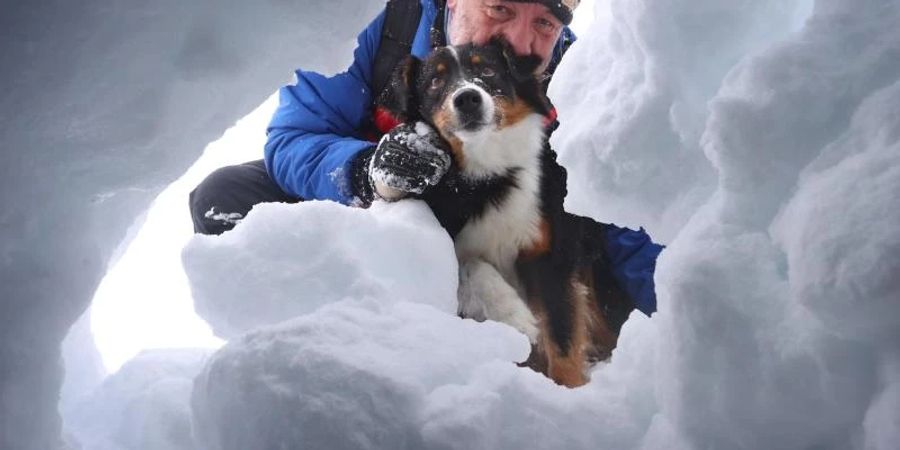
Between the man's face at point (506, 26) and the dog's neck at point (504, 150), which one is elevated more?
the man's face at point (506, 26)

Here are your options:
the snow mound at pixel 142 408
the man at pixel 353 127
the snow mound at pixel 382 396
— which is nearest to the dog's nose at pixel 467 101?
the man at pixel 353 127

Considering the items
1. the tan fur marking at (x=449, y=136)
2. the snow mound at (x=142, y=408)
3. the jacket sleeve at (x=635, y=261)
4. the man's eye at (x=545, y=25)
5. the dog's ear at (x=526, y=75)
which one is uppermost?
the man's eye at (x=545, y=25)

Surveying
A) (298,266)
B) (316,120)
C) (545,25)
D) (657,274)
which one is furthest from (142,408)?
(545,25)

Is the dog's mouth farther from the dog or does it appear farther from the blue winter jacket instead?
the blue winter jacket

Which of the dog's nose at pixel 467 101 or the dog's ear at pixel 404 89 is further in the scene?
the dog's ear at pixel 404 89

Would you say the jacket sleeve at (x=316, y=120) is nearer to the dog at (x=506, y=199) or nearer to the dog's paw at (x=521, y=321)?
the dog at (x=506, y=199)

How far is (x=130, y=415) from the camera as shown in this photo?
1.91m

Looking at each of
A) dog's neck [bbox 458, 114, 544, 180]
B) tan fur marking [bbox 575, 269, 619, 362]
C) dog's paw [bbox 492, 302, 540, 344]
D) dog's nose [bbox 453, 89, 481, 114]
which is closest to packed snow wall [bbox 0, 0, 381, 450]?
dog's nose [bbox 453, 89, 481, 114]

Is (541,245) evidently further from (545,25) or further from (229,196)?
(229,196)

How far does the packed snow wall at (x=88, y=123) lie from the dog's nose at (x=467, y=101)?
2.83 ft

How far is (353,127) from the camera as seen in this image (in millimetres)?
3012

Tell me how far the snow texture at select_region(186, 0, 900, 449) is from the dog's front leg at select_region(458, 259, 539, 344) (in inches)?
46.8

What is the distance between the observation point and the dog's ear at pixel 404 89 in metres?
2.71

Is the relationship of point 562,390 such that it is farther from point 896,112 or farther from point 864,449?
point 896,112
